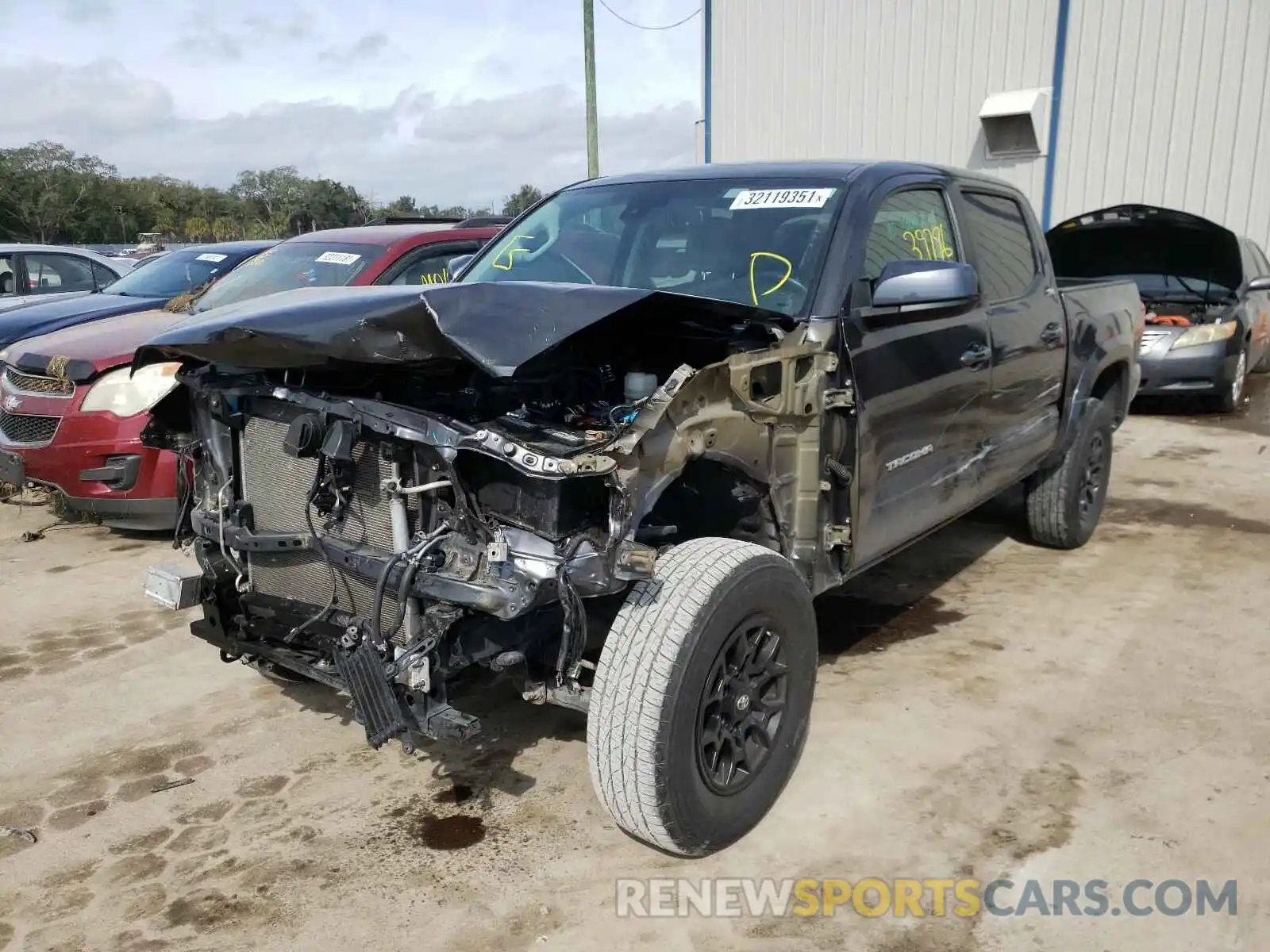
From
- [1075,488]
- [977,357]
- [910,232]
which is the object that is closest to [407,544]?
[910,232]

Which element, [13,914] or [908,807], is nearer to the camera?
[13,914]

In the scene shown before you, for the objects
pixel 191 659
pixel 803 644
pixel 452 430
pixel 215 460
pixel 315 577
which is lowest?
pixel 191 659

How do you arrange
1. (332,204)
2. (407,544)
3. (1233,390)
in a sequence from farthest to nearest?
(332,204)
(1233,390)
(407,544)

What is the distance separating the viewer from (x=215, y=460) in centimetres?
319

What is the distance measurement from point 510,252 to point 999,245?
214 centimetres

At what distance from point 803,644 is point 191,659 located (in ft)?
8.79

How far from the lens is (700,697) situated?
2.60 metres

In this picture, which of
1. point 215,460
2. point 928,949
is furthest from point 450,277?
point 928,949

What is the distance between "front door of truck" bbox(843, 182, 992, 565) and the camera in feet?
11.0

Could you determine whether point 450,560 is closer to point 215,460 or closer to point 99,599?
point 215,460

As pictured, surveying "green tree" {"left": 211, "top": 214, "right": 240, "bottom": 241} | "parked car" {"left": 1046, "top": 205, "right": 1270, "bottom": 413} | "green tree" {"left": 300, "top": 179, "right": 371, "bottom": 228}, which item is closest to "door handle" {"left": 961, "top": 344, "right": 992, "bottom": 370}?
"parked car" {"left": 1046, "top": 205, "right": 1270, "bottom": 413}

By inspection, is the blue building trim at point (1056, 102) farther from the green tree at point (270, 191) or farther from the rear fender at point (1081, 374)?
the green tree at point (270, 191)

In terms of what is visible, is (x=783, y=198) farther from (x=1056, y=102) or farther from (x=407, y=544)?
(x=1056, y=102)

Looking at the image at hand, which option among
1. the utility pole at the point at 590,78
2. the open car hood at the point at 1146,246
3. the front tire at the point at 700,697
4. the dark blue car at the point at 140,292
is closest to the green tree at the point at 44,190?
the utility pole at the point at 590,78
